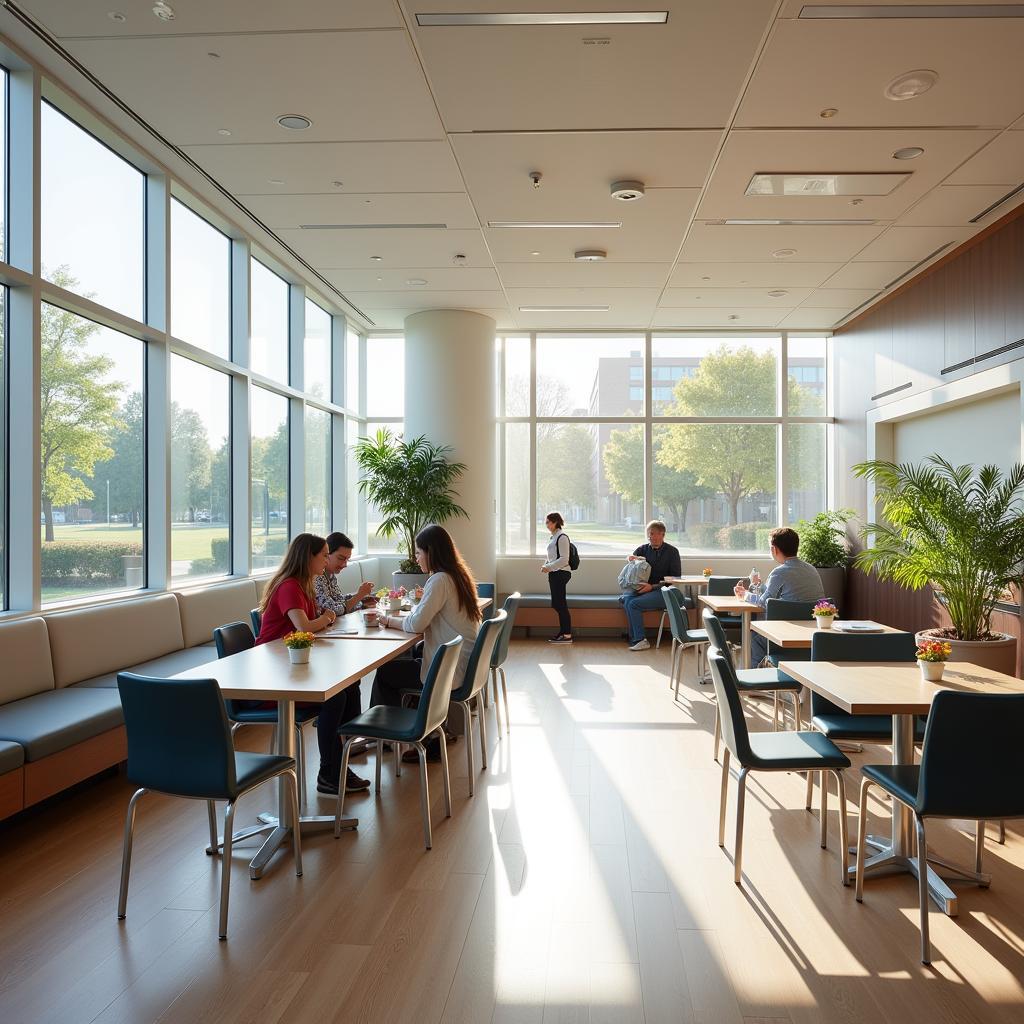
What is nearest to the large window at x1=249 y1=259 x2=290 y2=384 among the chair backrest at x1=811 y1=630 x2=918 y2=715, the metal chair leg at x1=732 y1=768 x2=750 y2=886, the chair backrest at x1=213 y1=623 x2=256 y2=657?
the chair backrest at x1=213 y1=623 x2=256 y2=657

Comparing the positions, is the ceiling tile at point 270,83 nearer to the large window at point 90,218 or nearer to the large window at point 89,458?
the large window at point 90,218

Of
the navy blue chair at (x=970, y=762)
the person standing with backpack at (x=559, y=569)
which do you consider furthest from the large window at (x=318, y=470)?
the navy blue chair at (x=970, y=762)

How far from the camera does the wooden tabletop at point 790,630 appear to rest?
4.76 metres

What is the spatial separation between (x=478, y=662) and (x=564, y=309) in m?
6.27

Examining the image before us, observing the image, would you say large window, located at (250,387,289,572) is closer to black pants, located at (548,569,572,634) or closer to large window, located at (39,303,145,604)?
large window, located at (39,303,145,604)

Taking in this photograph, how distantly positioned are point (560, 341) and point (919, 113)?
6.53m

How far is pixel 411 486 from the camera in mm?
9547

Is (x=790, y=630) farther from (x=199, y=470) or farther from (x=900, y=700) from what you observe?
(x=199, y=470)

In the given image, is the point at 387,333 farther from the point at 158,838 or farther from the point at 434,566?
the point at 158,838

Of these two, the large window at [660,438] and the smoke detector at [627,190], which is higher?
the smoke detector at [627,190]

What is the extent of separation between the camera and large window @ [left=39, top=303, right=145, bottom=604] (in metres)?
5.09

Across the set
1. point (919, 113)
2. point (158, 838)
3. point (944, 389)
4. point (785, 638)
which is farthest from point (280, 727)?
point (944, 389)

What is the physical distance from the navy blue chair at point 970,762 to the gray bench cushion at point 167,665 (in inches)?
153

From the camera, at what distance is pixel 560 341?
1123cm
